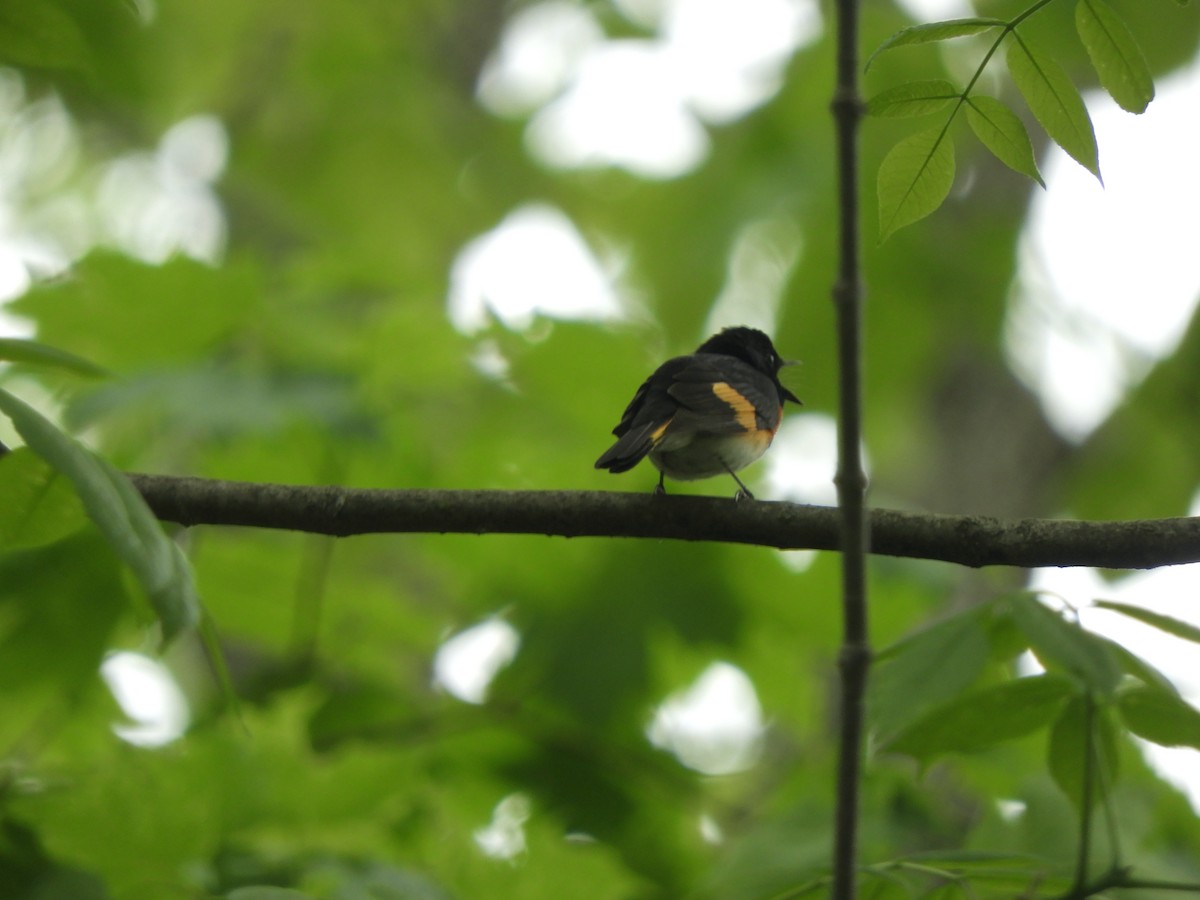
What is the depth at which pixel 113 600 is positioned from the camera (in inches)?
106

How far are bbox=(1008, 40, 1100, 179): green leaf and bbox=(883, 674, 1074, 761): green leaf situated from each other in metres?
0.78

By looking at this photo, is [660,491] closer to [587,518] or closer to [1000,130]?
[587,518]

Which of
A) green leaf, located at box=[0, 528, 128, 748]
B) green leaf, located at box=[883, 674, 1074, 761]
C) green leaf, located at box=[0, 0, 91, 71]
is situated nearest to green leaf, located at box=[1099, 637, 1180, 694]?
green leaf, located at box=[883, 674, 1074, 761]

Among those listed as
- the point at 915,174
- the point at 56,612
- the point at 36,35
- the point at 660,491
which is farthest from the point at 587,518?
the point at 56,612

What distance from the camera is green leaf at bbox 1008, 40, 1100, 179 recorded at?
1.49m

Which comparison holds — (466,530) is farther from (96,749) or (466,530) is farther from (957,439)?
(957,439)

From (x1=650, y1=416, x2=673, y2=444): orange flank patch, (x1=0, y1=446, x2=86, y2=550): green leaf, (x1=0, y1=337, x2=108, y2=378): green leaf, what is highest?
(x1=650, y1=416, x2=673, y2=444): orange flank patch

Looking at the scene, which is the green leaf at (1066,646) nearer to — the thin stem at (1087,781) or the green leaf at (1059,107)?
the thin stem at (1087,781)

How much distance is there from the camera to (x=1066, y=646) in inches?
70.6

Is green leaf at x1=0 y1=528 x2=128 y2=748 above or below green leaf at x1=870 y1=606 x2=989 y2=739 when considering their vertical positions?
above

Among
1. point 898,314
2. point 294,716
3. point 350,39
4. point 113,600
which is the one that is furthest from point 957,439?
point 113,600

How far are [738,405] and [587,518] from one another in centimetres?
115

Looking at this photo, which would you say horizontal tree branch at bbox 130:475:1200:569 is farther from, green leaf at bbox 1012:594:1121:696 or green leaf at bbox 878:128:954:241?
green leaf at bbox 878:128:954:241

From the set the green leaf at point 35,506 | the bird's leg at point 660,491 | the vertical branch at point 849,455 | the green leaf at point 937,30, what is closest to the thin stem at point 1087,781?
the vertical branch at point 849,455
